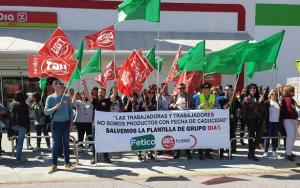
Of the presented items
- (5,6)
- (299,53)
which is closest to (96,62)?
(5,6)

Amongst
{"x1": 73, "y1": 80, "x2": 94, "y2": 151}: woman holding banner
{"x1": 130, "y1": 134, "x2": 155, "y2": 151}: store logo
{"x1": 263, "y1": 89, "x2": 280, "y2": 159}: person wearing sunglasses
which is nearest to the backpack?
{"x1": 73, "y1": 80, "x2": 94, "y2": 151}: woman holding banner

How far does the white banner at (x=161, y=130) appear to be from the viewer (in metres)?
8.67

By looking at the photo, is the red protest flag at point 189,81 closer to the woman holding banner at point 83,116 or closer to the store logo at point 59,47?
the woman holding banner at point 83,116

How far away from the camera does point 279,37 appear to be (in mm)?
8734

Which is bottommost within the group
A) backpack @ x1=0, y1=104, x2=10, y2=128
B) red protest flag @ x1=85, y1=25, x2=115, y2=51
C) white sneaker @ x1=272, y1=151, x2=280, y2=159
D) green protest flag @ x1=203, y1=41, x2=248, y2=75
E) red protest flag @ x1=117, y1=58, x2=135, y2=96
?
white sneaker @ x1=272, y1=151, x2=280, y2=159

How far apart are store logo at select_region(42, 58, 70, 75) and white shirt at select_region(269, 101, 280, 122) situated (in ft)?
16.1

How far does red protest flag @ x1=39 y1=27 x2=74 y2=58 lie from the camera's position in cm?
933

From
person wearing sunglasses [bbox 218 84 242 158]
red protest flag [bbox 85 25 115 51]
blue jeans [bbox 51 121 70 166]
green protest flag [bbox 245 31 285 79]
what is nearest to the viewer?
blue jeans [bbox 51 121 70 166]

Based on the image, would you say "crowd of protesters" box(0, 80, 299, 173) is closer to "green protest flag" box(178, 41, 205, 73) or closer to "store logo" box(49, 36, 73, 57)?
"green protest flag" box(178, 41, 205, 73)

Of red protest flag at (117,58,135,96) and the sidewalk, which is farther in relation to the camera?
red protest flag at (117,58,135,96)

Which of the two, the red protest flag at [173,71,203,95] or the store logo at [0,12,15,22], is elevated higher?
the store logo at [0,12,15,22]

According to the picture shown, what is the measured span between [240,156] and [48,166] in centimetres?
455

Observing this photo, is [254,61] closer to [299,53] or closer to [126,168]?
[126,168]

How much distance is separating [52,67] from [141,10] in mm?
2356
